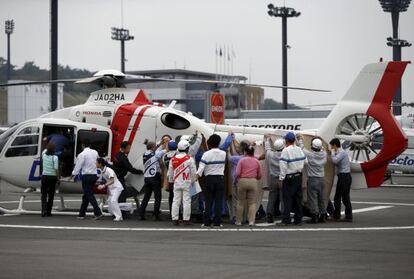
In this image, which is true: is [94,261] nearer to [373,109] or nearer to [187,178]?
[187,178]

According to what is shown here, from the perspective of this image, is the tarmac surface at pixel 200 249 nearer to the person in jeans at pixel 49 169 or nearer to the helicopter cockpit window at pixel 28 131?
the person in jeans at pixel 49 169

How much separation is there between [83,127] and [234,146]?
382 cm

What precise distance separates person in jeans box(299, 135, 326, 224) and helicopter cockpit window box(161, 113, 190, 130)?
2983 millimetres

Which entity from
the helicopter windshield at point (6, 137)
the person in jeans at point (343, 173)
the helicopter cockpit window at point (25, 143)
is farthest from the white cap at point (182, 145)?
the helicopter windshield at point (6, 137)

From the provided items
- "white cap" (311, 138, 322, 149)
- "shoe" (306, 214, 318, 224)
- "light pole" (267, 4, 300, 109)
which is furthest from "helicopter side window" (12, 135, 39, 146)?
"light pole" (267, 4, 300, 109)

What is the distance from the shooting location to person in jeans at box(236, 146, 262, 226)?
1914 centimetres

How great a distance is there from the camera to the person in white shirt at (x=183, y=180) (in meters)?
19.1

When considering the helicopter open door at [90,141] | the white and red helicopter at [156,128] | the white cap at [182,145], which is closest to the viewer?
the white cap at [182,145]

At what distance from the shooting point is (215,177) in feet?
62.3

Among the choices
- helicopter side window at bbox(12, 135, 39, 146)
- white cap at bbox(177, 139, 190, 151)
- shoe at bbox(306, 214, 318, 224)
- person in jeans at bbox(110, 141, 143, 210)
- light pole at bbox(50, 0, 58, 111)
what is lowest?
shoe at bbox(306, 214, 318, 224)

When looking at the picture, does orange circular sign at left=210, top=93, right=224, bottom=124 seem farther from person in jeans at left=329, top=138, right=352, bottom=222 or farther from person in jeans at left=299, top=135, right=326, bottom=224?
person in jeans at left=299, top=135, right=326, bottom=224

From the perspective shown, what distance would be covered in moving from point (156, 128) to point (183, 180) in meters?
2.64

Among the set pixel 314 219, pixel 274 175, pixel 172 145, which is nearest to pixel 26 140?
pixel 172 145

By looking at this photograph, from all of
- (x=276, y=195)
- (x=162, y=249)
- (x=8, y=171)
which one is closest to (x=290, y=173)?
(x=276, y=195)
